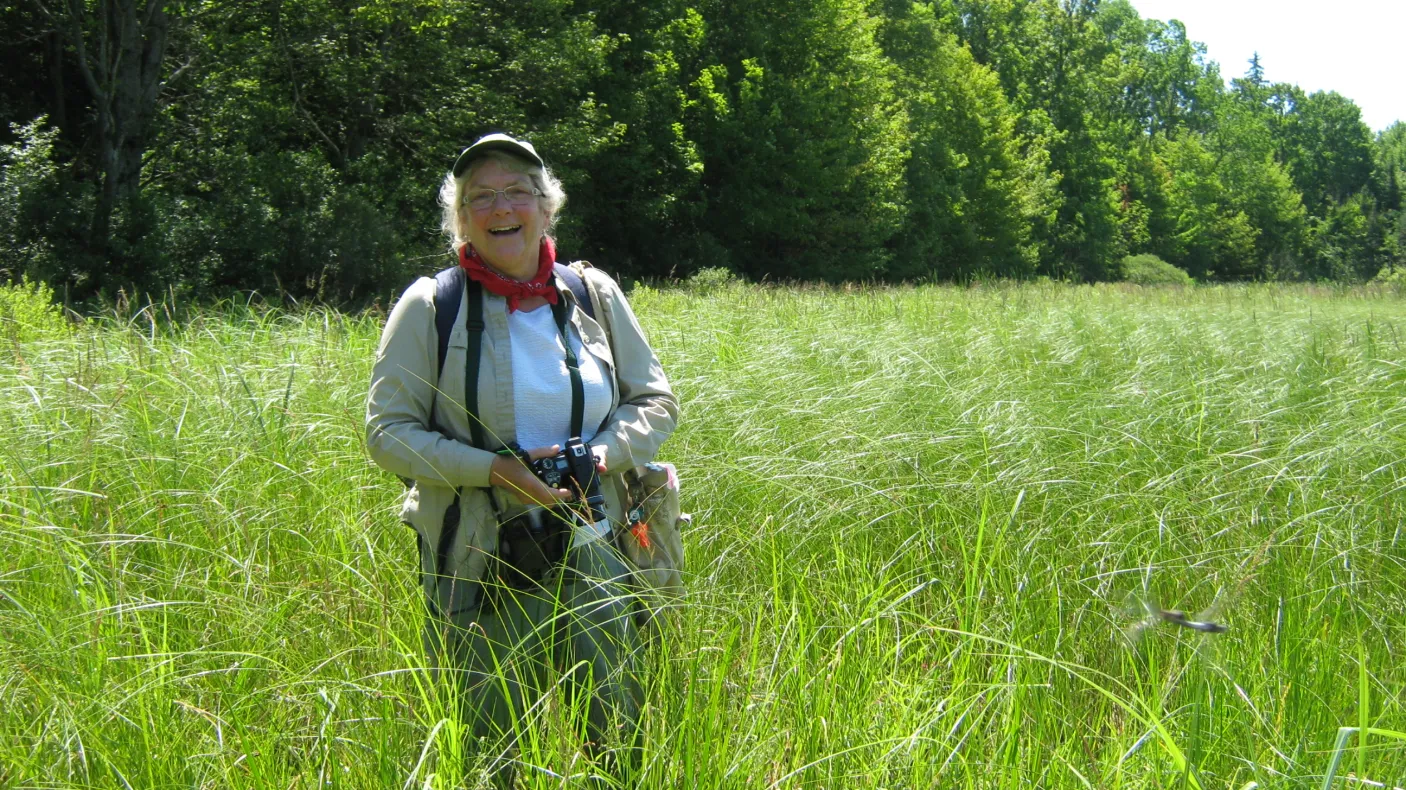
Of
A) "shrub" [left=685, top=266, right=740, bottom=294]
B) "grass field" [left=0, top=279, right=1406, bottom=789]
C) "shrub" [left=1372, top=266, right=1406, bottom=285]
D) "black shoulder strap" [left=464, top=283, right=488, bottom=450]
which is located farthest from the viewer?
"shrub" [left=1372, top=266, right=1406, bottom=285]

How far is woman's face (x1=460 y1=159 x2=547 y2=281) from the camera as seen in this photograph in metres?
2.41

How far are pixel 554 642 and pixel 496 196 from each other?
0.94 m

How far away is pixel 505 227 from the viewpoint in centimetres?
241

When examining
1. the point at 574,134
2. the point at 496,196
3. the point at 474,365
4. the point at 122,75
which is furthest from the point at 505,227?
the point at 574,134

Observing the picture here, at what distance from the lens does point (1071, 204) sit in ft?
159

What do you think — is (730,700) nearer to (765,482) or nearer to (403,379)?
(403,379)

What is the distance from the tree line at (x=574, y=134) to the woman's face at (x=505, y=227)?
7.49 metres

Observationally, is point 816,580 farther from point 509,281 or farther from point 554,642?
point 509,281

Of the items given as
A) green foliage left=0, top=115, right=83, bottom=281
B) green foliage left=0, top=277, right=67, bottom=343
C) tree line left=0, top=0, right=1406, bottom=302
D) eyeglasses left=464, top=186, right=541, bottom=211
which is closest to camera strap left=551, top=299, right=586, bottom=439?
eyeglasses left=464, top=186, right=541, bottom=211

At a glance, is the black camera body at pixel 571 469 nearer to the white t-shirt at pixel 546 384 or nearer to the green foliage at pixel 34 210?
the white t-shirt at pixel 546 384

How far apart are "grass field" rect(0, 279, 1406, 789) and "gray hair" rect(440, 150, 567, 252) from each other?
0.82 m

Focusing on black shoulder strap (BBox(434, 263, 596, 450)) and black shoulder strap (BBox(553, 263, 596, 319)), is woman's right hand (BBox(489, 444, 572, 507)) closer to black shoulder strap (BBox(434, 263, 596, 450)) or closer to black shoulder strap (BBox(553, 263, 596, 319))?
black shoulder strap (BBox(434, 263, 596, 450))

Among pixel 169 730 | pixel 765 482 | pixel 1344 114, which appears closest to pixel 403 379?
pixel 169 730

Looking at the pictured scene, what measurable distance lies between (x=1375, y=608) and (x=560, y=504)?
209 centimetres
